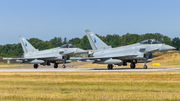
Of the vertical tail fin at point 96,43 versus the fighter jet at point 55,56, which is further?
the fighter jet at point 55,56

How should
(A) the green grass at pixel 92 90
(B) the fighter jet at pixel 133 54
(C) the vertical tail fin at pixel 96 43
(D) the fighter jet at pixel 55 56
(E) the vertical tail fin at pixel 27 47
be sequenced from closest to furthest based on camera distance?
(A) the green grass at pixel 92 90, (B) the fighter jet at pixel 133 54, (C) the vertical tail fin at pixel 96 43, (D) the fighter jet at pixel 55 56, (E) the vertical tail fin at pixel 27 47

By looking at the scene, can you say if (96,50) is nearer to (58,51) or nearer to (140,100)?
(58,51)

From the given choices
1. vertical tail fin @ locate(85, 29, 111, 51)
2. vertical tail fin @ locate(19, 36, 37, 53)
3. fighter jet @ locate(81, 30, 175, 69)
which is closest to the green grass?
fighter jet @ locate(81, 30, 175, 69)

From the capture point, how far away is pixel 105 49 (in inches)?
1350

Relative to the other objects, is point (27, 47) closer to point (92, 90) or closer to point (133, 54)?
point (133, 54)

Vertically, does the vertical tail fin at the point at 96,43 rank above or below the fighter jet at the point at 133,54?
above

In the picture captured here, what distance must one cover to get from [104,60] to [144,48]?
5.26 m

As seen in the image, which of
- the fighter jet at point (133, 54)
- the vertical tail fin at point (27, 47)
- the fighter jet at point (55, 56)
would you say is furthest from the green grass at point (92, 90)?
the vertical tail fin at point (27, 47)

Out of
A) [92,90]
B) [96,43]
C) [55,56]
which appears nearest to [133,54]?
[96,43]

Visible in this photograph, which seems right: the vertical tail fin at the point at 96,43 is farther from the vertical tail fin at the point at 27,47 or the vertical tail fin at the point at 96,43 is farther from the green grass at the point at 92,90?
the green grass at the point at 92,90

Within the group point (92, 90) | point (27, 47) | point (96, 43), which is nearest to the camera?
point (92, 90)

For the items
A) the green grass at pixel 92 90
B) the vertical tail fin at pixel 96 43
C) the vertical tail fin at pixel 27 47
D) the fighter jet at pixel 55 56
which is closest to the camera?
the green grass at pixel 92 90

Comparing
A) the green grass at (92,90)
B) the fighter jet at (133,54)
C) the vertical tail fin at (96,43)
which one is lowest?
the green grass at (92,90)

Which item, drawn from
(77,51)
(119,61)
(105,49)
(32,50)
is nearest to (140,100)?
(119,61)
